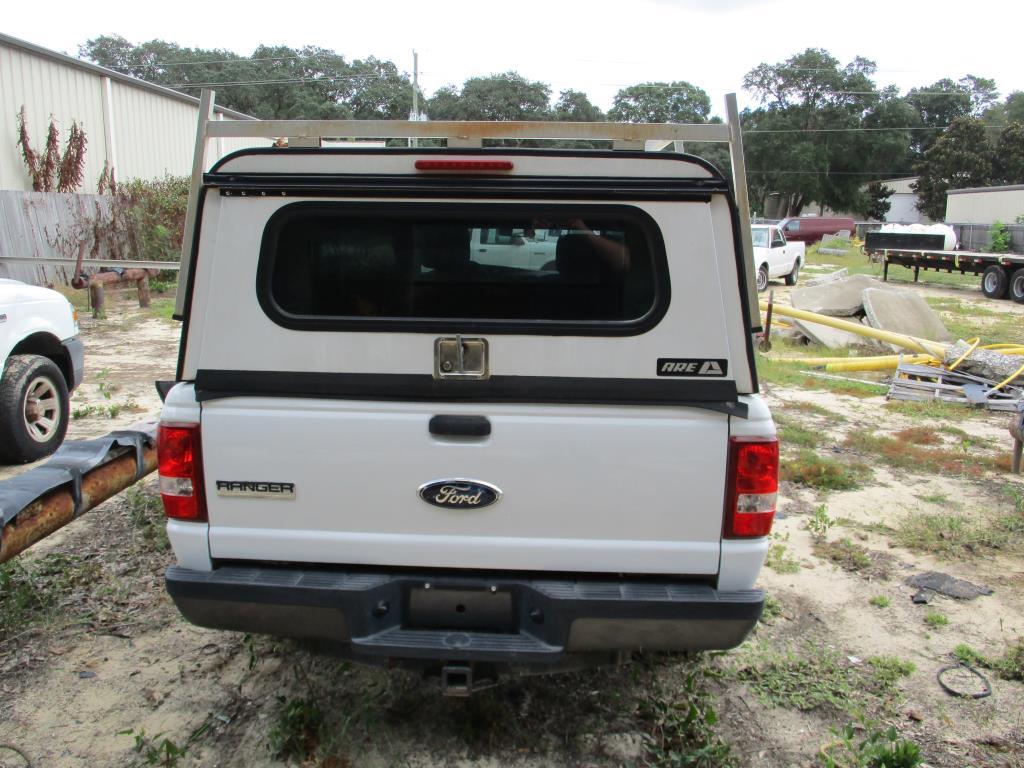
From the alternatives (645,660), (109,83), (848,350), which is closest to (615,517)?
(645,660)

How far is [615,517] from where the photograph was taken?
2.80 metres

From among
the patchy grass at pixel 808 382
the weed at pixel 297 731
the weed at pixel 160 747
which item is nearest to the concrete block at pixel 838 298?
the patchy grass at pixel 808 382

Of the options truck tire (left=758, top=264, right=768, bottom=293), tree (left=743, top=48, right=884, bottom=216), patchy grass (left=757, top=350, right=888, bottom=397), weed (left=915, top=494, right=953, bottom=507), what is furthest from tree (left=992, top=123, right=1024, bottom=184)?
weed (left=915, top=494, right=953, bottom=507)

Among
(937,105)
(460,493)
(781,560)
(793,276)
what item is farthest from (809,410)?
(937,105)

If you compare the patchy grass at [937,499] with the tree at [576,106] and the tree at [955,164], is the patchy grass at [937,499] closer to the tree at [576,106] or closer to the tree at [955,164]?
the tree at [955,164]

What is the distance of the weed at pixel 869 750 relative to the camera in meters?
3.04

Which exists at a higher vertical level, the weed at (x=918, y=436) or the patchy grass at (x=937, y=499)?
the weed at (x=918, y=436)

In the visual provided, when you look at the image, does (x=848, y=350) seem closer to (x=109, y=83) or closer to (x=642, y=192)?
(x=642, y=192)

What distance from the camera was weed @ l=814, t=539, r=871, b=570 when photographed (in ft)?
16.4

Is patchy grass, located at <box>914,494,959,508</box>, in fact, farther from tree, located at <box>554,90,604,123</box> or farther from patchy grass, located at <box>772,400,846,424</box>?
tree, located at <box>554,90,604,123</box>

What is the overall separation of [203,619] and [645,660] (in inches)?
78.7

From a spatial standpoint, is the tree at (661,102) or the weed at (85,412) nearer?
the weed at (85,412)

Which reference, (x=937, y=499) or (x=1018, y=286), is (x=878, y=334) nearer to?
(x=937, y=499)

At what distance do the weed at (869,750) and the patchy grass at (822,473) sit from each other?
326 cm
